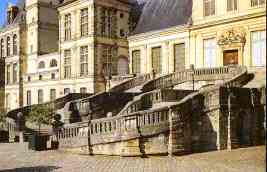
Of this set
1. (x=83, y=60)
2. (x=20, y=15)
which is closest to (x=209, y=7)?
(x=83, y=60)

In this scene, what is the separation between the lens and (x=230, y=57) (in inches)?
1119

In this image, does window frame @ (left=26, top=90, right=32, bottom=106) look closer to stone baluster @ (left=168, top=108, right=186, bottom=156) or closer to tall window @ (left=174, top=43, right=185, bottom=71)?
tall window @ (left=174, top=43, right=185, bottom=71)

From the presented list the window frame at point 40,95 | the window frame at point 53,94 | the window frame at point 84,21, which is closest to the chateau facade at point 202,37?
the window frame at point 84,21

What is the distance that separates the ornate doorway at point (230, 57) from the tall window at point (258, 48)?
1.44 m

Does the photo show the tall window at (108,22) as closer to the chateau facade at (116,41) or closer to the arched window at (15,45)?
the chateau facade at (116,41)

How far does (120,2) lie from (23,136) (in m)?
17.9

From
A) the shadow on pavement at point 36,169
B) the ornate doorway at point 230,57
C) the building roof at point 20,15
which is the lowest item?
the shadow on pavement at point 36,169

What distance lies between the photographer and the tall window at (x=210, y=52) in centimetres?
2931

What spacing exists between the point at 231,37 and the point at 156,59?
24.3ft

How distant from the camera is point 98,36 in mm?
35656

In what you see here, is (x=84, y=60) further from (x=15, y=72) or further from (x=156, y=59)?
(x=15, y=72)

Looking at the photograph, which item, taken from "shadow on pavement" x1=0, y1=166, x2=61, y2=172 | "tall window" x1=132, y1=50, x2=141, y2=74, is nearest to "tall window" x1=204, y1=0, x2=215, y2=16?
"tall window" x1=132, y1=50, x2=141, y2=74

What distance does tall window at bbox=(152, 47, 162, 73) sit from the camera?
33500mm

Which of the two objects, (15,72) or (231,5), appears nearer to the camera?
(231,5)
